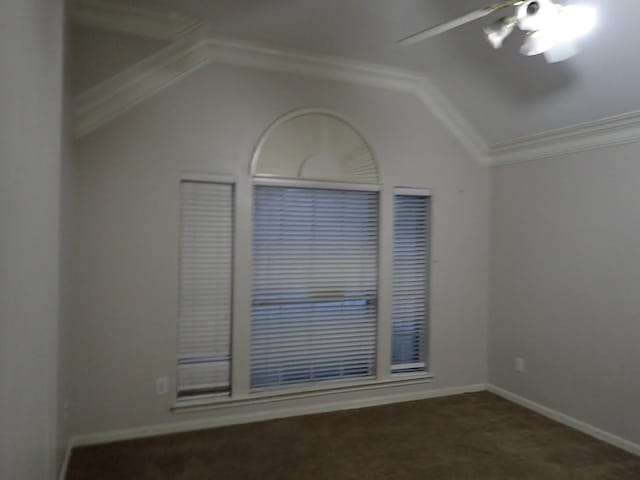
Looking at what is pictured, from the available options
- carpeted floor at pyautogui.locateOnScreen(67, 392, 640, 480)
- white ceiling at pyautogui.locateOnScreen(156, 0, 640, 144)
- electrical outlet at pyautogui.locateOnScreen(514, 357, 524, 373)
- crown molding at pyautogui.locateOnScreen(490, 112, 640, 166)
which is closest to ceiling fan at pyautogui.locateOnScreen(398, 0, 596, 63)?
white ceiling at pyautogui.locateOnScreen(156, 0, 640, 144)

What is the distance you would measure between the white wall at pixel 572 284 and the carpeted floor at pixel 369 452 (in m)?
0.37

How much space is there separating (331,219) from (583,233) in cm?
211

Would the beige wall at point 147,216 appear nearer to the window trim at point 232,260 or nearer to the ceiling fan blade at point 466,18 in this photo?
the window trim at point 232,260

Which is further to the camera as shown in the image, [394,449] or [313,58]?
[313,58]

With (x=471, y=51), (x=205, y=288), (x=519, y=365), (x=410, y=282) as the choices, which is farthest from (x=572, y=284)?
(x=205, y=288)

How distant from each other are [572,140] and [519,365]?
2.10 m

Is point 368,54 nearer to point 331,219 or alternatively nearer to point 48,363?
point 331,219

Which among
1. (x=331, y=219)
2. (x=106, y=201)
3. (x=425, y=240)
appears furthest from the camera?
(x=425, y=240)

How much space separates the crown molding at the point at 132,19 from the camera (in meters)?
2.85

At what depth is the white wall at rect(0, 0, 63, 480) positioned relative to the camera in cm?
112

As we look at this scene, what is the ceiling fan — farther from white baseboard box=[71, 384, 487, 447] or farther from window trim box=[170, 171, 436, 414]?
white baseboard box=[71, 384, 487, 447]

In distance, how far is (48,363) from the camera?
1928mm

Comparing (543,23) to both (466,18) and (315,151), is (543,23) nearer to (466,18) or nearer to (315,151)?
(466,18)

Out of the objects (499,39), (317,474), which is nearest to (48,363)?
(317,474)
